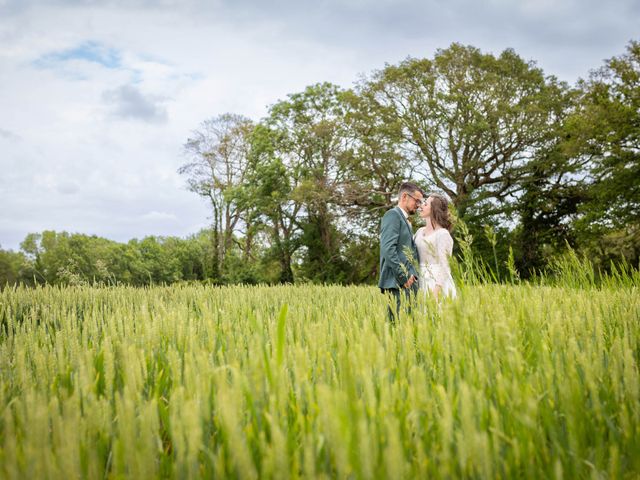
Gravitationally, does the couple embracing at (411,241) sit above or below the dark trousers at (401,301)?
above

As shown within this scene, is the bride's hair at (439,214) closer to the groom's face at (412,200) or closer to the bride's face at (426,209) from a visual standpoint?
the bride's face at (426,209)

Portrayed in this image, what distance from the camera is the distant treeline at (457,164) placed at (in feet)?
75.8

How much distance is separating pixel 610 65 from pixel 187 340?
87.2ft

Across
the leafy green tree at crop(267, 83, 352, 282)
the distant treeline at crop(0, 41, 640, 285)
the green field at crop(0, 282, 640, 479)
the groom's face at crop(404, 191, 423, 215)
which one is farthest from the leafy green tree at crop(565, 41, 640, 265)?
the green field at crop(0, 282, 640, 479)

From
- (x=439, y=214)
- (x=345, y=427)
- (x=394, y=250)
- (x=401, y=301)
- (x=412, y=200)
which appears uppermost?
(x=412, y=200)

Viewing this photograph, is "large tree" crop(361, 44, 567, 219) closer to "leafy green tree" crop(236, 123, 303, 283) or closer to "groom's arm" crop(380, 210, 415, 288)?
"leafy green tree" crop(236, 123, 303, 283)

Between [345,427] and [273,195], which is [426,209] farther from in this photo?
[273,195]

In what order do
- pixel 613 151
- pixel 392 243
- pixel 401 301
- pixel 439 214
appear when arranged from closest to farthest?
pixel 401 301, pixel 392 243, pixel 439 214, pixel 613 151

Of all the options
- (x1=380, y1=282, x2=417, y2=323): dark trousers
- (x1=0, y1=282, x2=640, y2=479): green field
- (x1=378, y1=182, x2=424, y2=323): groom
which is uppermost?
(x1=378, y1=182, x2=424, y2=323): groom

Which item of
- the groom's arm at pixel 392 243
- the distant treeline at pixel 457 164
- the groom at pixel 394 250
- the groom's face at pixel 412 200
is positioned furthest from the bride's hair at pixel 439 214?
the distant treeline at pixel 457 164

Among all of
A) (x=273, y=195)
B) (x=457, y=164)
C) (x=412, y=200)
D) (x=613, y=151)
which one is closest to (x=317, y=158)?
(x=273, y=195)

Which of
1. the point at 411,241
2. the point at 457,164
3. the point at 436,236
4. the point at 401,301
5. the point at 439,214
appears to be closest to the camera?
the point at 401,301

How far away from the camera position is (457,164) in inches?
1121

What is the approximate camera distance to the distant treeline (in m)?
23.1
